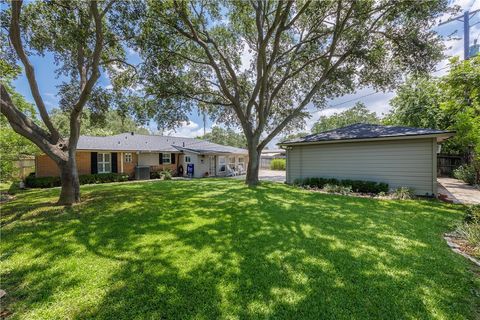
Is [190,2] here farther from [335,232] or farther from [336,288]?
[336,288]

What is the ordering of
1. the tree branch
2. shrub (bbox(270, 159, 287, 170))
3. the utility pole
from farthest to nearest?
shrub (bbox(270, 159, 287, 170)), the utility pole, the tree branch

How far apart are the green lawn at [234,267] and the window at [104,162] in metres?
10.4

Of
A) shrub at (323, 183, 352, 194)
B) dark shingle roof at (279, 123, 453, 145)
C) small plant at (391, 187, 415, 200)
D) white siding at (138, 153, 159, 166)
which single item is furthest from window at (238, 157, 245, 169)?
small plant at (391, 187, 415, 200)

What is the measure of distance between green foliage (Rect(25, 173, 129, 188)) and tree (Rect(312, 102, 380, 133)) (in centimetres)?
4016

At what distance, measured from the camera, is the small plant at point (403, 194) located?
8.96 metres

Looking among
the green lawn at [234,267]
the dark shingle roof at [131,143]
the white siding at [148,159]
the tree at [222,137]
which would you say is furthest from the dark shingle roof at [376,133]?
the tree at [222,137]

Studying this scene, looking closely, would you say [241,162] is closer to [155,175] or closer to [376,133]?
[155,175]

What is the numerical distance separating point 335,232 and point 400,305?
2335mm

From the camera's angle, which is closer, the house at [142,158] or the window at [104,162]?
the house at [142,158]

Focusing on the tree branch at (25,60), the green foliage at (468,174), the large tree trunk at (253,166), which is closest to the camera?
the tree branch at (25,60)

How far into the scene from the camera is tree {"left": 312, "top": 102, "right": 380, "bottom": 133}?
141 feet

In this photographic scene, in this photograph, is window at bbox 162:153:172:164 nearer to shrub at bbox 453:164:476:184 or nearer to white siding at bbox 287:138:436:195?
white siding at bbox 287:138:436:195

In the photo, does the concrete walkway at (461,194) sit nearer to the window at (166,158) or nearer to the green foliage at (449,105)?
the green foliage at (449,105)

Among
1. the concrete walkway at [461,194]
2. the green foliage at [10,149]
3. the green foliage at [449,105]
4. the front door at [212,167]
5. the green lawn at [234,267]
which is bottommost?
the concrete walkway at [461,194]
